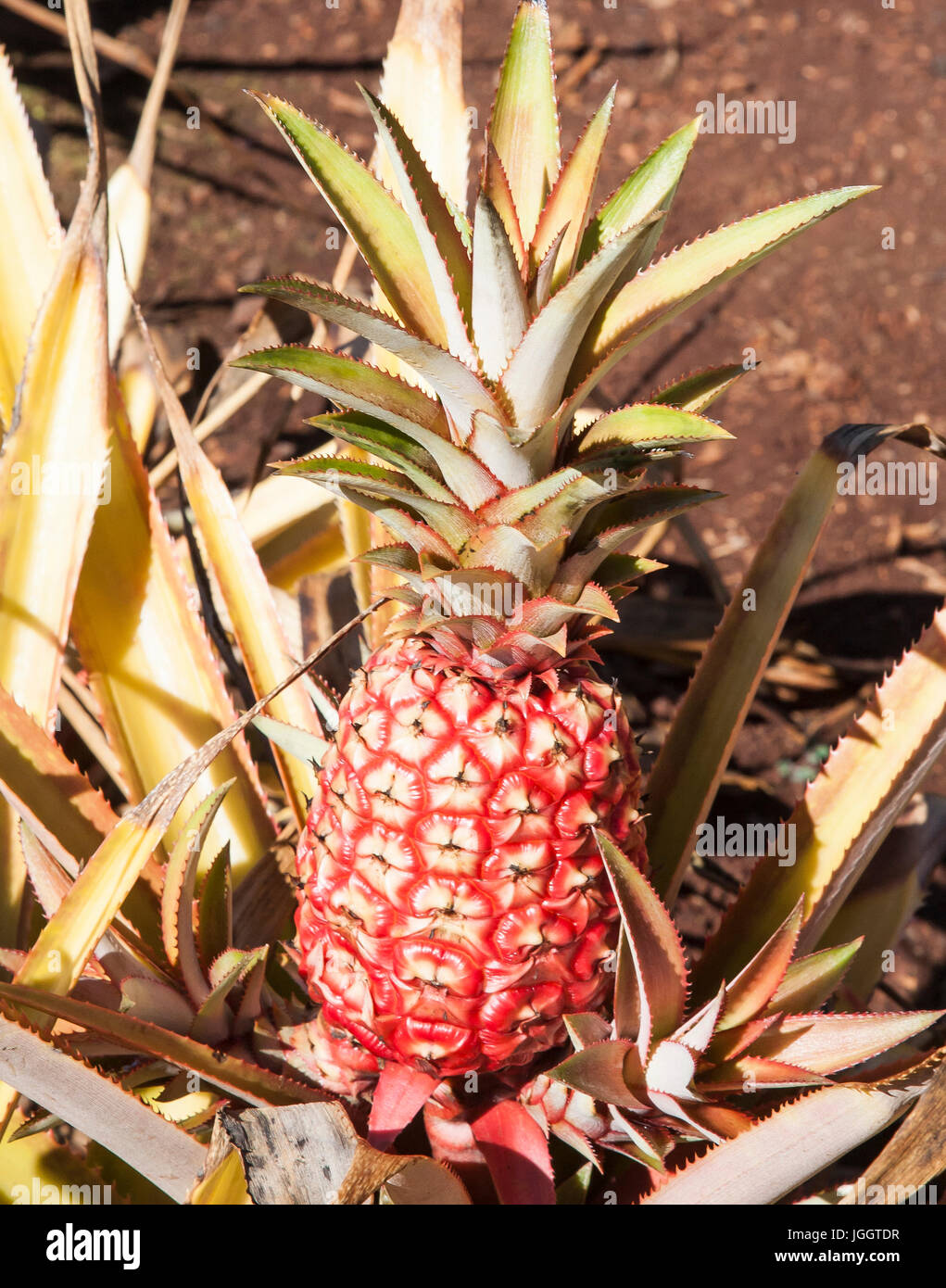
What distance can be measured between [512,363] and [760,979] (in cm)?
81

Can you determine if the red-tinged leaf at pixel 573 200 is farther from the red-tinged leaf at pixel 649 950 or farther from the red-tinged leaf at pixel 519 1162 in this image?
the red-tinged leaf at pixel 519 1162

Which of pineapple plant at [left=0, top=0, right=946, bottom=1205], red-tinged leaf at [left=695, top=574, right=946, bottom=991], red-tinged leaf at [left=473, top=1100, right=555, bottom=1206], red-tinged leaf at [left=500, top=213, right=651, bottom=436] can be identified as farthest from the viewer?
red-tinged leaf at [left=695, top=574, right=946, bottom=991]

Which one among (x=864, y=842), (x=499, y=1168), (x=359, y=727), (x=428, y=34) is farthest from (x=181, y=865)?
(x=428, y=34)

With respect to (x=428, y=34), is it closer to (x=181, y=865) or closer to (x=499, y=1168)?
(x=181, y=865)

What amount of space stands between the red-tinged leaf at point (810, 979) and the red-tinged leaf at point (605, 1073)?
0.19 m

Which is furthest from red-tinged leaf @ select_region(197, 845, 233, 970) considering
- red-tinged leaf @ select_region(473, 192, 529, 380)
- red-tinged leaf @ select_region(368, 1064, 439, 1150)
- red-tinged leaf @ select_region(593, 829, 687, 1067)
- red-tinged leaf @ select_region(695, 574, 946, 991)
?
red-tinged leaf @ select_region(473, 192, 529, 380)

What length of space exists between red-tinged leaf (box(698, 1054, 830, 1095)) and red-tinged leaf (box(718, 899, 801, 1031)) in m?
0.05

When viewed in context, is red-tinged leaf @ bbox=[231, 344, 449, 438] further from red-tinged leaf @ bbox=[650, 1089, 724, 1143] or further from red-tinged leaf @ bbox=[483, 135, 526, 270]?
red-tinged leaf @ bbox=[650, 1089, 724, 1143]

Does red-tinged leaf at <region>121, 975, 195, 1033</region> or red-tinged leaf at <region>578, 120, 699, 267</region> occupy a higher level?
red-tinged leaf at <region>578, 120, 699, 267</region>

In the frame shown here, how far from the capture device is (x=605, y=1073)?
1.25 meters

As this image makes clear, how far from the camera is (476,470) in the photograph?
3.91 ft

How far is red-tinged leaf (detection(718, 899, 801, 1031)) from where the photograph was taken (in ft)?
4.04

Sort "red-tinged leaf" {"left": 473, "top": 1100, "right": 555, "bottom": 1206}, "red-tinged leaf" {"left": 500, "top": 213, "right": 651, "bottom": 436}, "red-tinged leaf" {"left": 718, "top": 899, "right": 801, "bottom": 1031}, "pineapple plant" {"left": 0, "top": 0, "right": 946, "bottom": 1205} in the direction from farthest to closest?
"red-tinged leaf" {"left": 473, "top": 1100, "right": 555, "bottom": 1206} < "red-tinged leaf" {"left": 718, "top": 899, "right": 801, "bottom": 1031} < "pineapple plant" {"left": 0, "top": 0, "right": 946, "bottom": 1205} < "red-tinged leaf" {"left": 500, "top": 213, "right": 651, "bottom": 436}

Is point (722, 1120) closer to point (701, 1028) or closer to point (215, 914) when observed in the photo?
point (701, 1028)
